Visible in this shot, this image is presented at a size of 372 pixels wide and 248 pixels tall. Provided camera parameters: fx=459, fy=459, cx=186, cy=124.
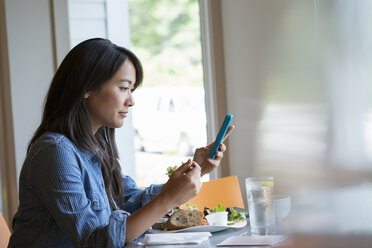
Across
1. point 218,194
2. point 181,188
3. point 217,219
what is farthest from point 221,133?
point 218,194

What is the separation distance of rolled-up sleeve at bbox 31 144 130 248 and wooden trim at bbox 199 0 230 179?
1241 millimetres

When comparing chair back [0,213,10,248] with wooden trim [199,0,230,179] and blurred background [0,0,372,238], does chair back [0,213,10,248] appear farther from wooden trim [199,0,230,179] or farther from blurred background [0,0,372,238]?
wooden trim [199,0,230,179]

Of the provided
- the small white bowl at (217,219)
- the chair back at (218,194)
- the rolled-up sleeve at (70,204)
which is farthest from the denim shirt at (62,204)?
the chair back at (218,194)

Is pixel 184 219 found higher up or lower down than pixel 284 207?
lower down

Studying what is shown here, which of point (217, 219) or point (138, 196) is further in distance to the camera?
point (138, 196)

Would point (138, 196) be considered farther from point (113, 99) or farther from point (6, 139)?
point (6, 139)

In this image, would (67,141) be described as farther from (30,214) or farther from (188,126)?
(188,126)

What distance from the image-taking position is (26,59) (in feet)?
8.46

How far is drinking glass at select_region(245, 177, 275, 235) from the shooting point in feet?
3.48

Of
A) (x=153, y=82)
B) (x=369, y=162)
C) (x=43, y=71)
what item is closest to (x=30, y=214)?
(x=369, y=162)

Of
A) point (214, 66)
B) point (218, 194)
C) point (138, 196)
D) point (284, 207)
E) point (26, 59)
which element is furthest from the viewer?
point (26, 59)

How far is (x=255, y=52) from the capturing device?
73.5 inches

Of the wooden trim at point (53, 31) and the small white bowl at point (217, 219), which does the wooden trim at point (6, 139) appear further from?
the small white bowl at point (217, 219)

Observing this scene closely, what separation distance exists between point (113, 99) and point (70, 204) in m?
0.34
